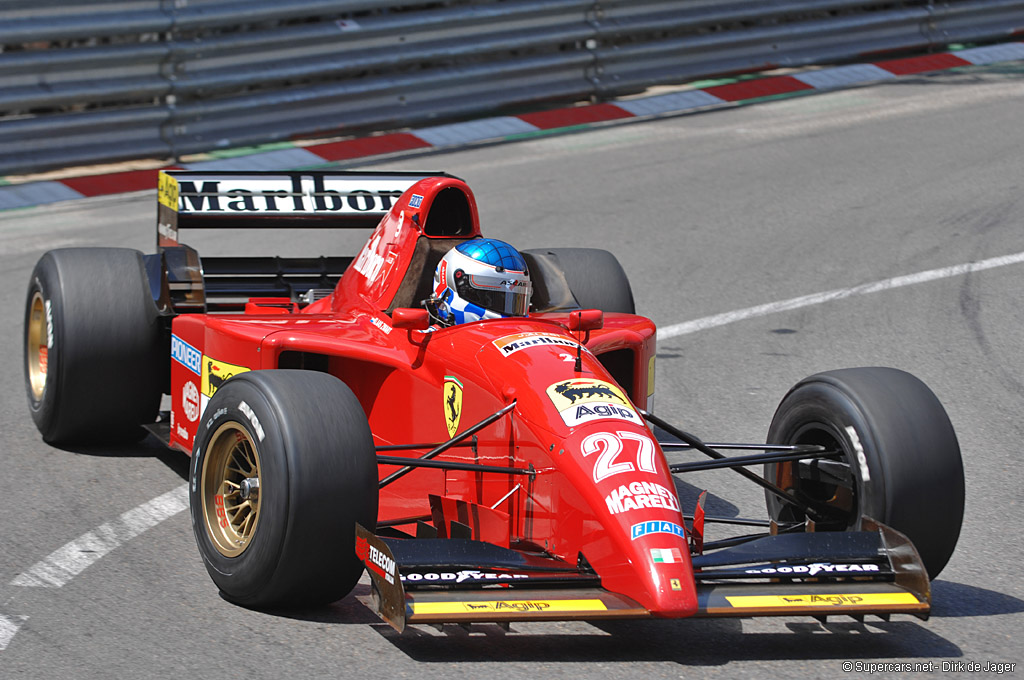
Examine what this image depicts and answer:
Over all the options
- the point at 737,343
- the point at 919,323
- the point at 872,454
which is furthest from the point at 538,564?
the point at 919,323

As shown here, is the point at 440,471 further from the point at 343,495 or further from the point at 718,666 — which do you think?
the point at 718,666

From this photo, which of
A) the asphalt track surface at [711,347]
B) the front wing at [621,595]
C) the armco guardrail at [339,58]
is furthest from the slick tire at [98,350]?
the armco guardrail at [339,58]

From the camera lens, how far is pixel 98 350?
654 centimetres

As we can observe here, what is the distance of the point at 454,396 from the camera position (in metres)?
5.16

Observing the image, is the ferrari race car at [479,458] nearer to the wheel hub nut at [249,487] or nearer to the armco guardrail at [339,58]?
the wheel hub nut at [249,487]

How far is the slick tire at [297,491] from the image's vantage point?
4.43 metres

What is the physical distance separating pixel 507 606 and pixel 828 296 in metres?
5.81

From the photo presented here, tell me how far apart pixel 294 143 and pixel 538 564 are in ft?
32.2

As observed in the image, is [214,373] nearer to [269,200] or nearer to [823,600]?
[269,200]

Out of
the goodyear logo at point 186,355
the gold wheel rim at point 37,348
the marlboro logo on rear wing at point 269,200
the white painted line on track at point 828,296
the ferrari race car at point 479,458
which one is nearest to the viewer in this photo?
the ferrari race car at point 479,458

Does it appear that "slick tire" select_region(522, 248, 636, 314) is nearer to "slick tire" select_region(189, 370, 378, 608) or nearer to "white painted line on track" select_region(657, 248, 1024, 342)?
"white painted line on track" select_region(657, 248, 1024, 342)

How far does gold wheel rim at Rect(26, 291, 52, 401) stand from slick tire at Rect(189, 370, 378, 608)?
108 inches

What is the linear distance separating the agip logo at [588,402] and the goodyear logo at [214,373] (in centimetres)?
166

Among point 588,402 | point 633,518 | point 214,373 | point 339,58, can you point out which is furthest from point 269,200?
point 339,58
